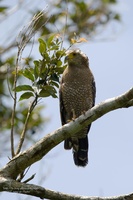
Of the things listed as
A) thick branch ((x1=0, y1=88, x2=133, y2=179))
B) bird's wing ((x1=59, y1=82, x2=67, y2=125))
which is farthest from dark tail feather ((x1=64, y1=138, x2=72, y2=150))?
thick branch ((x1=0, y1=88, x2=133, y2=179))

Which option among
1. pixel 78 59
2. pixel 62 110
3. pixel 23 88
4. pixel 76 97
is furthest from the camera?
pixel 78 59

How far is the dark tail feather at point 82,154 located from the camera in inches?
255

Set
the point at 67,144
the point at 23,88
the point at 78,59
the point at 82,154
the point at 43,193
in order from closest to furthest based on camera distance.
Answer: the point at 43,193, the point at 23,88, the point at 67,144, the point at 82,154, the point at 78,59

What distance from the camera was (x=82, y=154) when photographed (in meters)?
6.62

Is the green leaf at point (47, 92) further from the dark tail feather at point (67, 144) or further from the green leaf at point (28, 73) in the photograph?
the dark tail feather at point (67, 144)

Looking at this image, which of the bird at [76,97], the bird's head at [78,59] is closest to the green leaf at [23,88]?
the bird at [76,97]

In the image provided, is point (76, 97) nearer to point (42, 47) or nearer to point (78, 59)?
point (78, 59)

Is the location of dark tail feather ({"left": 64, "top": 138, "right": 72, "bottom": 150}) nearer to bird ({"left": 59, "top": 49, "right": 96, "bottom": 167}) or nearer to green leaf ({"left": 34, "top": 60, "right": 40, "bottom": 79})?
bird ({"left": 59, "top": 49, "right": 96, "bottom": 167})

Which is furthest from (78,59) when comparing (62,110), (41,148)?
(41,148)

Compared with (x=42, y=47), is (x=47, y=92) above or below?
below

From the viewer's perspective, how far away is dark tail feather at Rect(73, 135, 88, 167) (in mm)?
6480

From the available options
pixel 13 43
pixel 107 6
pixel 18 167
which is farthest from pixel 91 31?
pixel 18 167

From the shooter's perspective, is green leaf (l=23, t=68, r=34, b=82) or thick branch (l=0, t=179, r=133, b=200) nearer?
thick branch (l=0, t=179, r=133, b=200)

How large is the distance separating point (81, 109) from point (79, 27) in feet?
6.79
